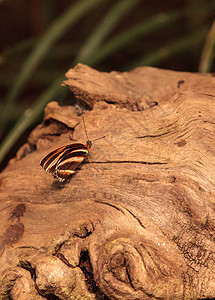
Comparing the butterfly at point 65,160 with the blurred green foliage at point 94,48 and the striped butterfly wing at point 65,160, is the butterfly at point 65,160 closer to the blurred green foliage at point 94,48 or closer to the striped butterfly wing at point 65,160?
the striped butterfly wing at point 65,160

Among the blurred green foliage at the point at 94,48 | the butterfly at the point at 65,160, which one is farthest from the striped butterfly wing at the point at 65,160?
the blurred green foliage at the point at 94,48

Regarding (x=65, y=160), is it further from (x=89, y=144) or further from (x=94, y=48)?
(x=94, y=48)

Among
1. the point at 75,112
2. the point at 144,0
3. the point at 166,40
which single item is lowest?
the point at 75,112

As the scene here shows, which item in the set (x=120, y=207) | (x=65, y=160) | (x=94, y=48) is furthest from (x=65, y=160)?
(x=94, y=48)

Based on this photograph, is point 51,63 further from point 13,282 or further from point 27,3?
point 13,282

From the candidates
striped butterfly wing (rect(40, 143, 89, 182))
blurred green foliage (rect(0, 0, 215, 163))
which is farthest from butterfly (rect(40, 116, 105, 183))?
blurred green foliage (rect(0, 0, 215, 163))

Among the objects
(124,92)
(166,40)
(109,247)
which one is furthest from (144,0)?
(109,247)
